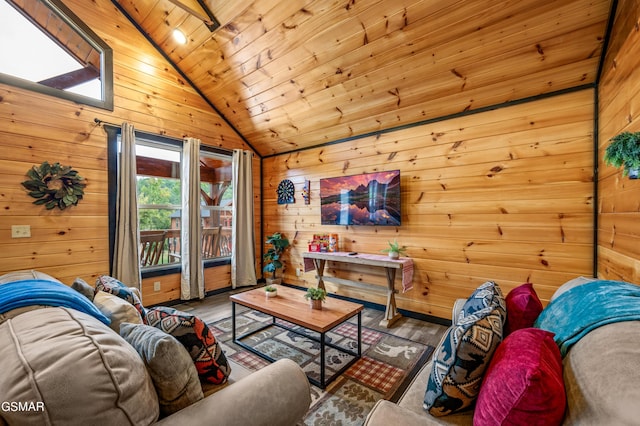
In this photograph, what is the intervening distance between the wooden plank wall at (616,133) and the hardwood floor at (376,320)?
1.49m

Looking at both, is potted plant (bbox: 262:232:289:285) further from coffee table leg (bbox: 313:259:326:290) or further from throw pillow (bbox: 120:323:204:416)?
throw pillow (bbox: 120:323:204:416)

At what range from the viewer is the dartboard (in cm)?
453

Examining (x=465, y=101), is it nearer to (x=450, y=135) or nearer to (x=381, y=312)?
(x=450, y=135)

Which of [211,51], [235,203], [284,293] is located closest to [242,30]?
[211,51]

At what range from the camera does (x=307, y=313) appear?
2.22m

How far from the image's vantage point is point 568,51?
85.1 inches

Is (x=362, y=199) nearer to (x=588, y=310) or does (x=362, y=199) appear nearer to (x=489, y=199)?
(x=489, y=199)

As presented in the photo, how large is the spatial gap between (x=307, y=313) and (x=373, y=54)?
2462 millimetres

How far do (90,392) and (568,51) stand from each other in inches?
134

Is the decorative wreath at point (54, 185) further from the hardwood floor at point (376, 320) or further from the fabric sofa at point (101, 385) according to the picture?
the fabric sofa at point (101, 385)

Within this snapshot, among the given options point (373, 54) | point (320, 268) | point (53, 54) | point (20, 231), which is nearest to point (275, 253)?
point (320, 268)

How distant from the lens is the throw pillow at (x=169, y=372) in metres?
0.93

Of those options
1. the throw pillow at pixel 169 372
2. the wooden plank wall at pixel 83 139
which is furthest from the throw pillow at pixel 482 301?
the wooden plank wall at pixel 83 139

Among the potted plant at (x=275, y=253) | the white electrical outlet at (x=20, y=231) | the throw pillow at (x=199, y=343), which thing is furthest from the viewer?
the potted plant at (x=275, y=253)
